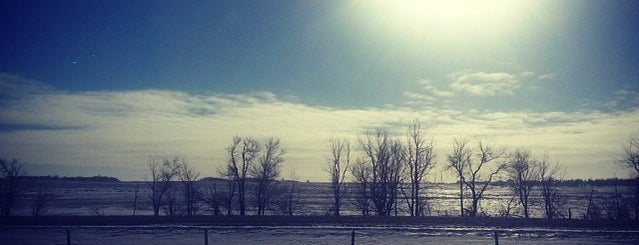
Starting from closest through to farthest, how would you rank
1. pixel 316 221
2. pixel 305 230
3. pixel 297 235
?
pixel 297 235 < pixel 305 230 < pixel 316 221

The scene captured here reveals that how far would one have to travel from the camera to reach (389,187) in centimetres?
4900

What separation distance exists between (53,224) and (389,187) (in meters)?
29.8

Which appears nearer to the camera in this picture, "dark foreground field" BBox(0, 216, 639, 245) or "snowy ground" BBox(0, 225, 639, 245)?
"snowy ground" BBox(0, 225, 639, 245)

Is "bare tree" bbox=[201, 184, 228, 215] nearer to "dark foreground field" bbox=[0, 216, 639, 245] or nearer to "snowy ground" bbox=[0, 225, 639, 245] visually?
"dark foreground field" bbox=[0, 216, 639, 245]

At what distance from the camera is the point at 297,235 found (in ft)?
88.2

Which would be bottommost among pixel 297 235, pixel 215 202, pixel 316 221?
pixel 297 235

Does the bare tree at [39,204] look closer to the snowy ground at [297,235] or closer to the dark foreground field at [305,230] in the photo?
the dark foreground field at [305,230]

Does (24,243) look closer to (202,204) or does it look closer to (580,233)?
(580,233)

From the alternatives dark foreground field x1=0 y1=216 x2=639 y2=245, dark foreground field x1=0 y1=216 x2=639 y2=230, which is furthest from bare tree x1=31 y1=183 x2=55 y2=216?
dark foreground field x1=0 y1=216 x2=639 y2=245

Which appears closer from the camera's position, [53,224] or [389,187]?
[53,224]

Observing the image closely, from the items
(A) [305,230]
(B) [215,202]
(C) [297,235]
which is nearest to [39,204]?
(B) [215,202]

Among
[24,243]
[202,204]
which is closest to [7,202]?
[202,204]

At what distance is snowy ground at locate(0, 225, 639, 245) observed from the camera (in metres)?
24.4

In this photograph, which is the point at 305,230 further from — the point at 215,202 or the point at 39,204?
the point at 39,204
